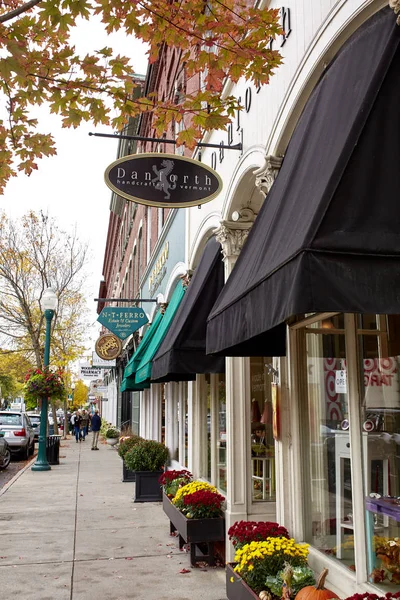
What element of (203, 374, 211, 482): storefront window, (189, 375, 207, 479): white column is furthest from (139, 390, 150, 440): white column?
(203, 374, 211, 482): storefront window

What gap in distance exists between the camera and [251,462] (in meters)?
7.25

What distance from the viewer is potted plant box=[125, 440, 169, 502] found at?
38.3 feet

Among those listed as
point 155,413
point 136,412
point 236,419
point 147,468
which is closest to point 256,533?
point 236,419

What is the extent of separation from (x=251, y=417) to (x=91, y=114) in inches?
169

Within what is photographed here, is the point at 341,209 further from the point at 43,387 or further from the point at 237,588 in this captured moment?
the point at 43,387

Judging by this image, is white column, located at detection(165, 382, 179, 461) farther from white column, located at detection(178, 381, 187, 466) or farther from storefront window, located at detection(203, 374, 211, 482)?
storefront window, located at detection(203, 374, 211, 482)

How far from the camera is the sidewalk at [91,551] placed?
6.16 metres

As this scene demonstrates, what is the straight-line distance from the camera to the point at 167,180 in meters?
7.45

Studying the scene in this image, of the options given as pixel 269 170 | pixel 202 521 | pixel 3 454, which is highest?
pixel 269 170

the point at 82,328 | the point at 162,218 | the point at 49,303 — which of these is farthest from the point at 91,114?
the point at 82,328

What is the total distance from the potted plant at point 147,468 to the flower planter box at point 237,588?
6.72 m

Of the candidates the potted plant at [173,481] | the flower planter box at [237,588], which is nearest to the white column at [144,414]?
the potted plant at [173,481]

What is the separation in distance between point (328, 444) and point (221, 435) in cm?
407

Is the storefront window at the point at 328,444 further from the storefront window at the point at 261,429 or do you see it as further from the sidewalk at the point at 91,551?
the storefront window at the point at 261,429
